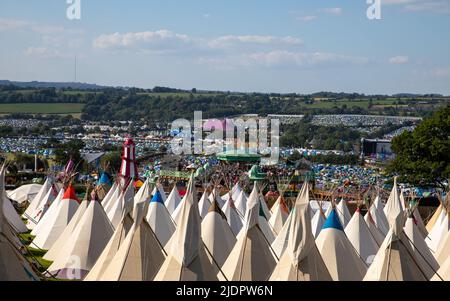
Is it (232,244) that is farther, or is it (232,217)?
(232,217)

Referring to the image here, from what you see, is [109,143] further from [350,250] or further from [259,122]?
[350,250]

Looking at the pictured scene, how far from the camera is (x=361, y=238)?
28.1 metres

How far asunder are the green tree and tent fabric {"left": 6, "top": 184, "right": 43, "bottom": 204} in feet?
65.5

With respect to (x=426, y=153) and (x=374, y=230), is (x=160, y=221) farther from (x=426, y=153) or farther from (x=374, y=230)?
(x=426, y=153)

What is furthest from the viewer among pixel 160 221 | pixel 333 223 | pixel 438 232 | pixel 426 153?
pixel 426 153

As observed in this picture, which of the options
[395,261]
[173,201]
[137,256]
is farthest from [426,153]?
[137,256]

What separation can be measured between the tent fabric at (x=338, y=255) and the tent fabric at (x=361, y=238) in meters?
4.22

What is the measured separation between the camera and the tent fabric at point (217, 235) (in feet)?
82.9

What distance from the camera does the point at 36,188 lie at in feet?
159

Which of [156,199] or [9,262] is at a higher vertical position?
[9,262]

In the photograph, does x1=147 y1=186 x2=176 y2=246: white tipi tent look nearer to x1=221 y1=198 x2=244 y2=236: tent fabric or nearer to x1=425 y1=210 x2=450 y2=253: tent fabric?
x1=221 y1=198 x2=244 y2=236: tent fabric

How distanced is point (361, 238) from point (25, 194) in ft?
82.9
